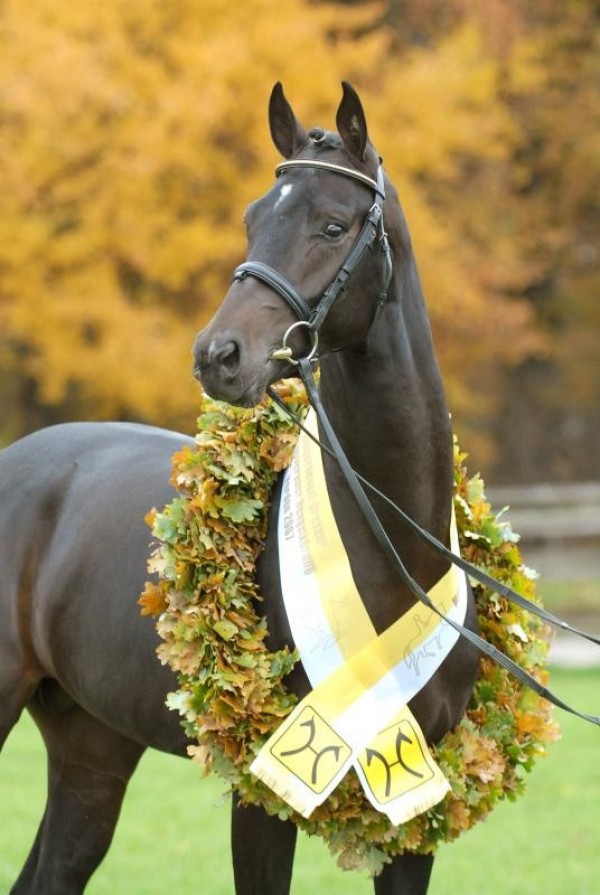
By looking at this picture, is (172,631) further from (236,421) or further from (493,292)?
(493,292)

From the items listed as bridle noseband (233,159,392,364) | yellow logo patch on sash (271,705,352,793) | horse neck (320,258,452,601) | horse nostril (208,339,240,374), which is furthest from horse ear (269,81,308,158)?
yellow logo patch on sash (271,705,352,793)

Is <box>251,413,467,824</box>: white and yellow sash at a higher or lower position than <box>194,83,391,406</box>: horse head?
lower

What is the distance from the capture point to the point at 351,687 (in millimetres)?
4016

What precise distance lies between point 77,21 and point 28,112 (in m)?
1.04

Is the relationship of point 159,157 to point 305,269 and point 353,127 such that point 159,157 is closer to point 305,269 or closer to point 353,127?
point 353,127

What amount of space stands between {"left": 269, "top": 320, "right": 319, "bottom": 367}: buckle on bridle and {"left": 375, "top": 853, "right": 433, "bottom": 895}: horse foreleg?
59.3 inches

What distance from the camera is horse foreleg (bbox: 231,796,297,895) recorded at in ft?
13.1

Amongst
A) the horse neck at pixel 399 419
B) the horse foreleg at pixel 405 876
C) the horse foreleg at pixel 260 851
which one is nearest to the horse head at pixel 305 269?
the horse neck at pixel 399 419

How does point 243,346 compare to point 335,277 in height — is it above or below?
below

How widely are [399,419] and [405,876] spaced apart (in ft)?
4.35

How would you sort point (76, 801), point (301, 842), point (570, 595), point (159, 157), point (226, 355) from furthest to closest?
point (570, 595) → point (159, 157) → point (301, 842) → point (76, 801) → point (226, 355)

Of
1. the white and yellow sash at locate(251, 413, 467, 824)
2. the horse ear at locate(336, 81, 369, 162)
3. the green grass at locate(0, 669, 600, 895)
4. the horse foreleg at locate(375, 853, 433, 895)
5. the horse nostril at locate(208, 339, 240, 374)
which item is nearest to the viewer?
the horse nostril at locate(208, 339, 240, 374)

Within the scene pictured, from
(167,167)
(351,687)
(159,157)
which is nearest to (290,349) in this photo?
(351,687)

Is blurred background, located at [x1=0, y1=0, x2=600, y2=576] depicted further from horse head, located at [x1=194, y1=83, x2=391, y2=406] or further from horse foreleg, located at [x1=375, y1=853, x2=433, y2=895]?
horse head, located at [x1=194, y1=83, x2=391, y2=406]
